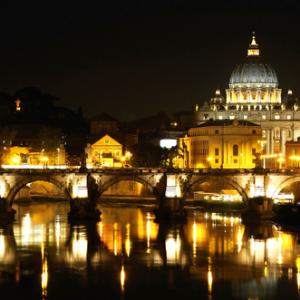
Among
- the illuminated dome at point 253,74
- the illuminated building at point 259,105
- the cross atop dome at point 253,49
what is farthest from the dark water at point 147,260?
the cross atop dome at point 253,49

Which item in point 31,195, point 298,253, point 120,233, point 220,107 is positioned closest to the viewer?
Result: point 298,253

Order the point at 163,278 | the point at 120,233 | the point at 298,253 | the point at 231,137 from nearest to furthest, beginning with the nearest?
the point at 163,278
the point at 298,253
the point at 120,233
the point at 231,137

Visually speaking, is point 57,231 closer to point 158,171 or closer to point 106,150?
point 158,171

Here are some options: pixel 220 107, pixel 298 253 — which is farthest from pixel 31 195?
pixel 220 107

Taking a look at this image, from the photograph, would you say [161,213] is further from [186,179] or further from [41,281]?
[41,281]

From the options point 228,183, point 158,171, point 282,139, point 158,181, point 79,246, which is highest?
point 282,139

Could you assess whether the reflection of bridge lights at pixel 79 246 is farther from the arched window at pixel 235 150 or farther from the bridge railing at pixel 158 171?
the arched window at pixel 235 150

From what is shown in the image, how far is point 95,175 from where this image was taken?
7681cm

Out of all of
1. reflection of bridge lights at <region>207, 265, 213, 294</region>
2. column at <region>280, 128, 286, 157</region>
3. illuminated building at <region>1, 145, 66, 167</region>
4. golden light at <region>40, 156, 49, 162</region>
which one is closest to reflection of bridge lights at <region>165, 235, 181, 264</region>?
reflection of bridge lights at <region>207, 265, 213, 294</region>

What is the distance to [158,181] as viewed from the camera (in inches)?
3017

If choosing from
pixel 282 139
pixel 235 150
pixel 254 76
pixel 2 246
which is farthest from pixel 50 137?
pixel 2 246

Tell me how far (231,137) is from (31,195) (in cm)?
3076

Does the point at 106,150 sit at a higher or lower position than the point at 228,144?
lower

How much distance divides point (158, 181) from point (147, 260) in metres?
21.0
